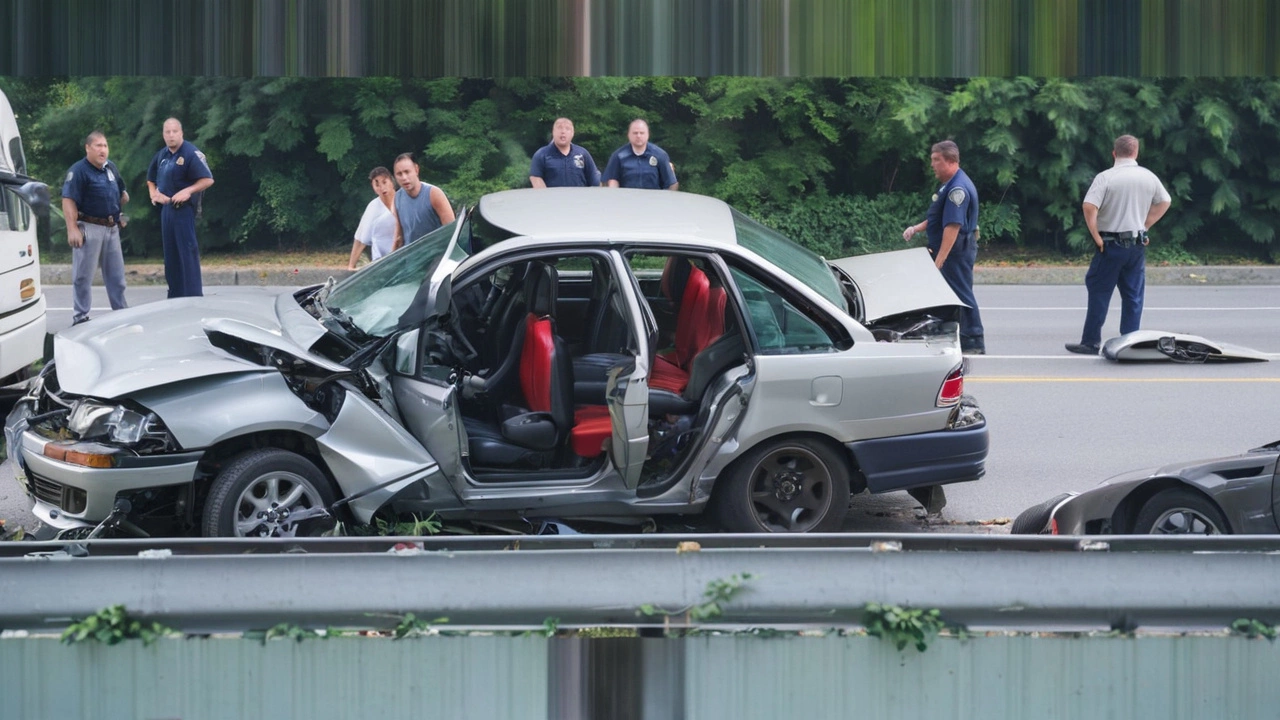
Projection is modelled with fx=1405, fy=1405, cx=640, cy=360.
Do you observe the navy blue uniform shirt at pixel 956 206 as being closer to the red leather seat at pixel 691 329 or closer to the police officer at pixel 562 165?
the police officer at pixel 562 165

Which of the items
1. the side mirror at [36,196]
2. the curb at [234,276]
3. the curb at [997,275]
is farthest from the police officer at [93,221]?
the curb at [997,275]

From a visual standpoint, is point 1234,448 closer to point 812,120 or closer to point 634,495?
point 634,495

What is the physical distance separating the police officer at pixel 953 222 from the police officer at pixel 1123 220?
3.58 feet

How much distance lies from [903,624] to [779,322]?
3426 millimetres

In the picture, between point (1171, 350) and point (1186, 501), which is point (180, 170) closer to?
point (1171, 350)

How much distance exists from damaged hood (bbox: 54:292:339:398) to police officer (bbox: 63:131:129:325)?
238 inches

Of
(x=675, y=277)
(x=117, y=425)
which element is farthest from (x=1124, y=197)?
(x=117, y=425)

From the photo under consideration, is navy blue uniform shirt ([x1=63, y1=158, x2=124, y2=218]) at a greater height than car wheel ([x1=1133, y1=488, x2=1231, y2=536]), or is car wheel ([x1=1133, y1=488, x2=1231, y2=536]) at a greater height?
navy blue uniform shirt ([x1=63, y1=158, x2=124, y2=218])

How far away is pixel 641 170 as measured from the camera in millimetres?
12422

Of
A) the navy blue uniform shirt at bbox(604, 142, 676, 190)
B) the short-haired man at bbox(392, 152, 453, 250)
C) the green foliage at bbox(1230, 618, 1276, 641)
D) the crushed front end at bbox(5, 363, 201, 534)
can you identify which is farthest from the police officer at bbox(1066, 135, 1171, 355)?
the green foliage at bbox(1230, 618, 1276, 641)

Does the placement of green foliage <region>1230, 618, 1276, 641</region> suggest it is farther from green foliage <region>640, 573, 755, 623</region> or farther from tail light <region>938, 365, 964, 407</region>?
tail light <region>938, 365, 964, 407</region>

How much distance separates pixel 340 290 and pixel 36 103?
16.4 metres

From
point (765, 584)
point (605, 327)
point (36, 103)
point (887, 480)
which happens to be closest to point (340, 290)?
point (605, 327)

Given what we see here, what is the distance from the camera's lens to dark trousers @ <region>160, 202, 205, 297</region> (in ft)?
41.9
